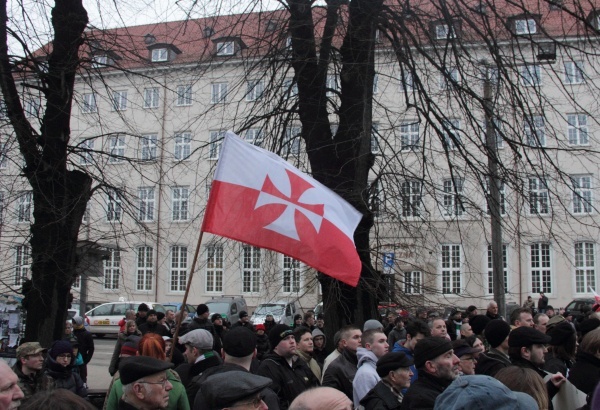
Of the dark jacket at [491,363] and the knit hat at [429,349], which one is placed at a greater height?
the knit hat at [429,349]

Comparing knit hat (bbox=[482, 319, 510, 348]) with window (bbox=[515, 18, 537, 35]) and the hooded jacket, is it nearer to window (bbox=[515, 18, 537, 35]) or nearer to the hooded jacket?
the hooded jacket

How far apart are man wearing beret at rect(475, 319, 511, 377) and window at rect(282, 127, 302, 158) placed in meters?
5.35

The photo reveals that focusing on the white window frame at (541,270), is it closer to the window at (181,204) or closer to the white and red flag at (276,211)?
the window at (181,204)

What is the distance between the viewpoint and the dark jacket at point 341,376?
632cm

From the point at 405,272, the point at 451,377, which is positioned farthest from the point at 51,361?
the point at 405,272

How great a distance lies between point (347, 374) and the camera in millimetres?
6391

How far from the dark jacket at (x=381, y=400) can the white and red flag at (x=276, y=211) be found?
135cm

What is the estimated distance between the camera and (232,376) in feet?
11.1

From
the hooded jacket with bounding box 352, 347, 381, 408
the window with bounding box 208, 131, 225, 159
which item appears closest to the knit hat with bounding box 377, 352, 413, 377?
the hooded jacket with bounding box 352, 347, 381, 408

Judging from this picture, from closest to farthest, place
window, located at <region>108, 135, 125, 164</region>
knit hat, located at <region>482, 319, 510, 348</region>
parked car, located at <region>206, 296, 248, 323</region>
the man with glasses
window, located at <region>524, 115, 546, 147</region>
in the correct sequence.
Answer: the man with glasses, knit hat, located at <region>482, 319, 510, 348</region>, window, located at <region>524, 115, 546, 147</region>, window, located at <region>108, 135, 125, 164</region>, parked car, located at <region>206, 296, 248, 323</region>

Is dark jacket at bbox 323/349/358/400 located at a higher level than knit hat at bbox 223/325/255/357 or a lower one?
lower

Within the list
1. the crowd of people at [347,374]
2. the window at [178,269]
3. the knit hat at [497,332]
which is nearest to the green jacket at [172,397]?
the crowd of people at [347,374]

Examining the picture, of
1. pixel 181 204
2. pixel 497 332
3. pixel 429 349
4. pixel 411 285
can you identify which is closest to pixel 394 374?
pixel 429 349

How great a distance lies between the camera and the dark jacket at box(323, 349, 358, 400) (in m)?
6.32
